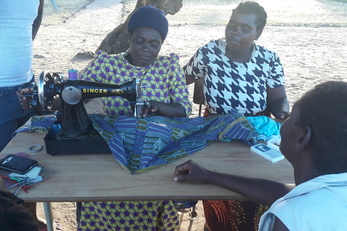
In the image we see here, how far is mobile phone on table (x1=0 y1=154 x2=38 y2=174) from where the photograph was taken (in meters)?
1.73

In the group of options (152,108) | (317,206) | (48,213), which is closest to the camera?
(317,206)

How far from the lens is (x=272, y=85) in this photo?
287cm

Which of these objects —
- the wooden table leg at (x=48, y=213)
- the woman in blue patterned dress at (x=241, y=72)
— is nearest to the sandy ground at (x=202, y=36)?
the wooden table leg at (x=48, y=213)

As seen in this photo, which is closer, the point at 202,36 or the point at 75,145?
the point at 75,145

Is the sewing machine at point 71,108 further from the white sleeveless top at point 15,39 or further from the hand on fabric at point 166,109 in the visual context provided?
the white sleeveless top at point 15,39

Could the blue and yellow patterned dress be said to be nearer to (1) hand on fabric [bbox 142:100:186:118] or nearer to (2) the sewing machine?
(1) hand on fabric [bbox 142:100:186:118]

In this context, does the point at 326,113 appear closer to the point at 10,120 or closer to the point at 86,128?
the point at 86,128

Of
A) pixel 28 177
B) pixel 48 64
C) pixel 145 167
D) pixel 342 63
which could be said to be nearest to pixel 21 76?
pixel 28 177

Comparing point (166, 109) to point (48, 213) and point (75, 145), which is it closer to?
point (75, 145)

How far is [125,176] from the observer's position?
1790mm

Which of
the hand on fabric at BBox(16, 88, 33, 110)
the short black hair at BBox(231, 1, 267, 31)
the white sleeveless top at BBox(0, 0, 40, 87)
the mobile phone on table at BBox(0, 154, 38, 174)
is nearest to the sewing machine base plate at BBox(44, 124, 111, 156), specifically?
the mobile phone on table at BBox(0, 154, 38, 174)

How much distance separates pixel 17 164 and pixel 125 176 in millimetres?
529

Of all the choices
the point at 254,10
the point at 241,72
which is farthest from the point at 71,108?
the point at 254,10

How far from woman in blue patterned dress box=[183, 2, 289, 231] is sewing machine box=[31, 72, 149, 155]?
3.21ft
